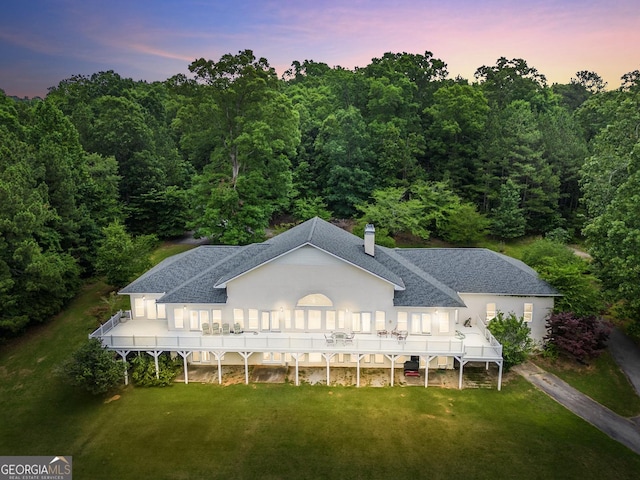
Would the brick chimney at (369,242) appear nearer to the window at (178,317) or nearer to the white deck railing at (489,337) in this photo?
the white deck railing at (489,337)

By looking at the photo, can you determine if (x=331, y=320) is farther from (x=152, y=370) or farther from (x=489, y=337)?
(x=152, y=370)

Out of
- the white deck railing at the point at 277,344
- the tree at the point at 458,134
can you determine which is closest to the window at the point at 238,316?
the white deck railing at the point at 277,344

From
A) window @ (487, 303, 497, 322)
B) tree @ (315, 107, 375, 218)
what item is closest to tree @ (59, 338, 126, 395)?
window @ (487, 303, 497, 322)

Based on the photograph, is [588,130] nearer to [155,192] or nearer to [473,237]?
[473,237]

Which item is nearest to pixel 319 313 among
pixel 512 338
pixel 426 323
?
pixel 426 323

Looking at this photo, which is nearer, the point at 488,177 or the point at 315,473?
the point at 315,473

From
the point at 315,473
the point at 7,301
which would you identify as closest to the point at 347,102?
the point at 7,301
